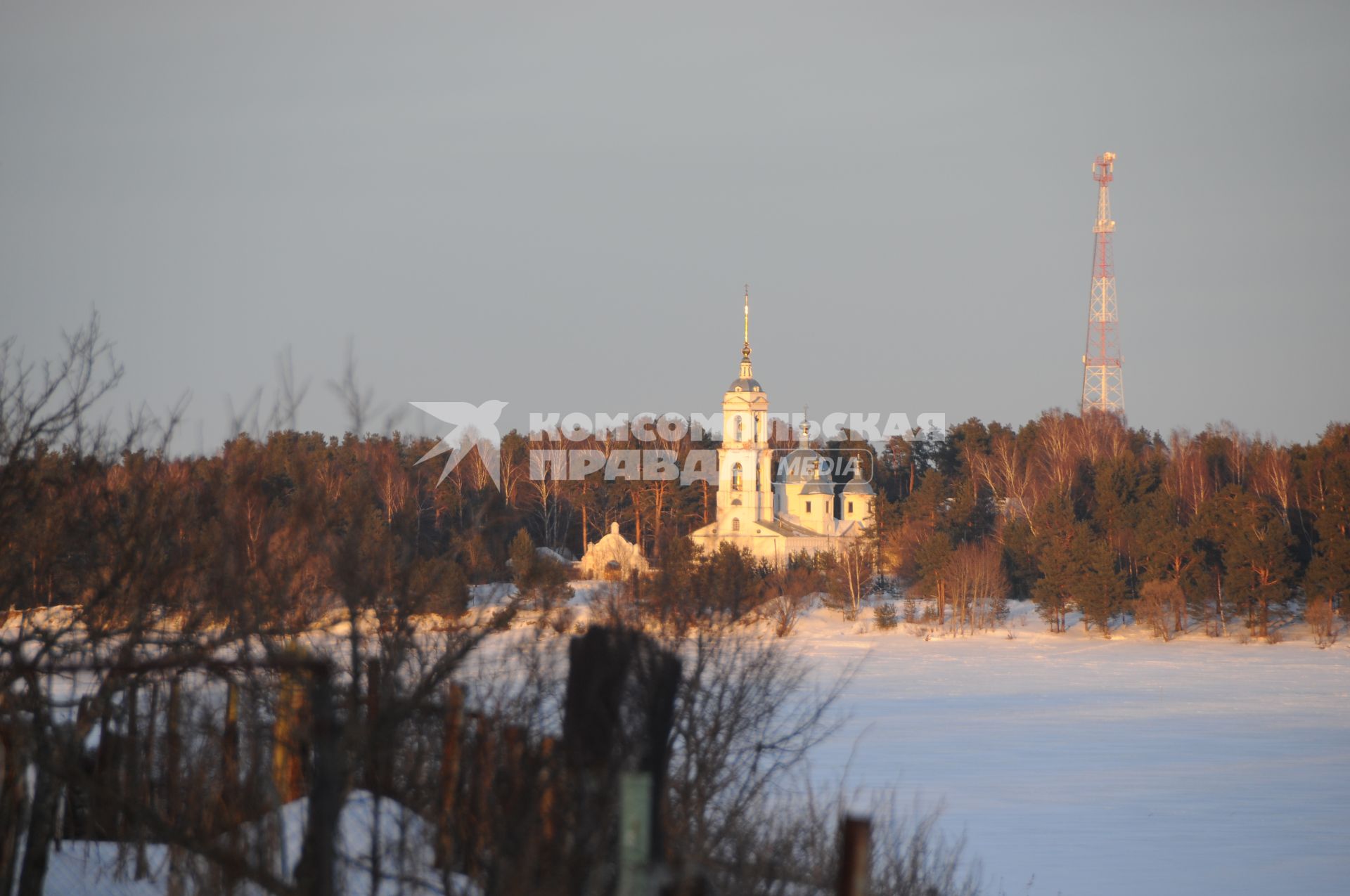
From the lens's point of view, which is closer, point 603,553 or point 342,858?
point 342,858

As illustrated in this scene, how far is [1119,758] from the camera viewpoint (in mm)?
30969

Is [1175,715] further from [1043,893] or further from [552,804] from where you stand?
[552,804]

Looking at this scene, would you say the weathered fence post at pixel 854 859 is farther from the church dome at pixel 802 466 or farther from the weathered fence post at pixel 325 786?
the church dome at pixel 802 466

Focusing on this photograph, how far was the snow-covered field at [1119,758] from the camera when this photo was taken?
2109 cm

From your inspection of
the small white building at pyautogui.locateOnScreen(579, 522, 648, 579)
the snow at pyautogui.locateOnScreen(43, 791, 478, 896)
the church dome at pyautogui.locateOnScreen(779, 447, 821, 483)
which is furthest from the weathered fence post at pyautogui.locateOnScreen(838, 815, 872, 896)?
the church dome at pyautogui.locateOnScreen(779, 447, 821, 483)

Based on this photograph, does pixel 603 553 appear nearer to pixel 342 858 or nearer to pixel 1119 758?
pixel 1119 758

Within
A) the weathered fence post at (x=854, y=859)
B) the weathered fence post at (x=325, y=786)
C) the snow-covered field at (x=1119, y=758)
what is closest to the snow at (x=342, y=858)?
the weathered fence post at (x=325, y=786)

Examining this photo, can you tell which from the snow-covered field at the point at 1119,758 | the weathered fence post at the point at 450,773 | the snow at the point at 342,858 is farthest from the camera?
the snow-covered field at the point at 1119,758

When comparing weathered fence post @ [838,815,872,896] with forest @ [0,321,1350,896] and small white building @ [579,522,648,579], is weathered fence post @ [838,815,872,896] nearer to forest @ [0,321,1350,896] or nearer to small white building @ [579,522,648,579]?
forest @ [0,321,1350,896]

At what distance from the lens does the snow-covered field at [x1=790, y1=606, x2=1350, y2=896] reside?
2109 centimetres

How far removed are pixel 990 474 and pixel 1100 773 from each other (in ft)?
182

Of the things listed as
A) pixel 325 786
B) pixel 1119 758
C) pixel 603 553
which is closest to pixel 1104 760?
pixel 1119 758

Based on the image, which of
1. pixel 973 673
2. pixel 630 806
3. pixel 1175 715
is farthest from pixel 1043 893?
pixel 973 673

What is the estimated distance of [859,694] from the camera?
4125 cm
